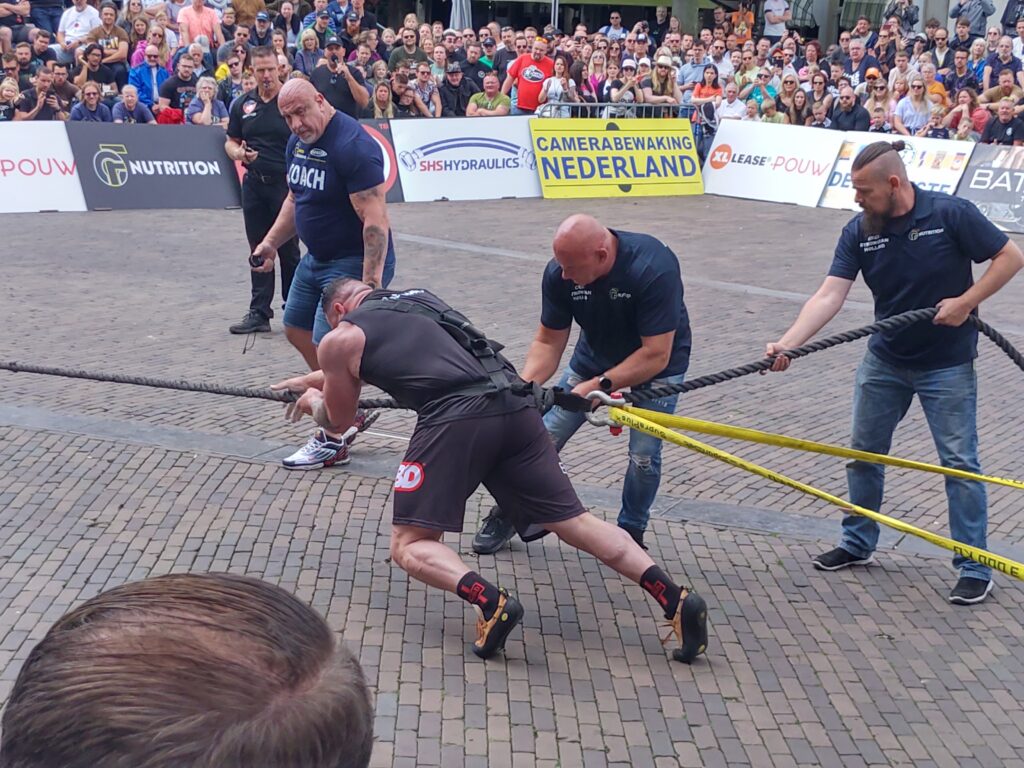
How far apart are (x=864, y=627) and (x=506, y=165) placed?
1346cm

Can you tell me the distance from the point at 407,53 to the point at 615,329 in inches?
575

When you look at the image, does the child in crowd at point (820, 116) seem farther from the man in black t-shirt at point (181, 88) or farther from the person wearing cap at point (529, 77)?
the man in black t-shirt at point (181, 88)

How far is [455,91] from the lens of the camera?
19438 mm

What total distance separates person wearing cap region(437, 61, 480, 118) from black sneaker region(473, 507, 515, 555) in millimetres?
14189

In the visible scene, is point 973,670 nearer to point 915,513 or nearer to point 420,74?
point 915,513

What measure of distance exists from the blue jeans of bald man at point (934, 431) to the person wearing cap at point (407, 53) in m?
14.2

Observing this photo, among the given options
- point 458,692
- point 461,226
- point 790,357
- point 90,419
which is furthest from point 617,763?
point 461,226

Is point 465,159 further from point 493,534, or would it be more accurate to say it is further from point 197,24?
point 493,534

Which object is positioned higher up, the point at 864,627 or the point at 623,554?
the point at 623,554

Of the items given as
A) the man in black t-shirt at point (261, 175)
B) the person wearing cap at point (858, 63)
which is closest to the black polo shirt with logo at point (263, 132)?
the man in black t-shirt at point (261, 175)

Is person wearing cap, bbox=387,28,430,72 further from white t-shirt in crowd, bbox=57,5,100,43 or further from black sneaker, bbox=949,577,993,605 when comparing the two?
black sneaker, bbox=949,577,993,605

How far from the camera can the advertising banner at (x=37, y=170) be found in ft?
47.3

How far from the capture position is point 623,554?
4.67 metres

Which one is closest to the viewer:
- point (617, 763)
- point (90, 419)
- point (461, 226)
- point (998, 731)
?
point (617, 763)
